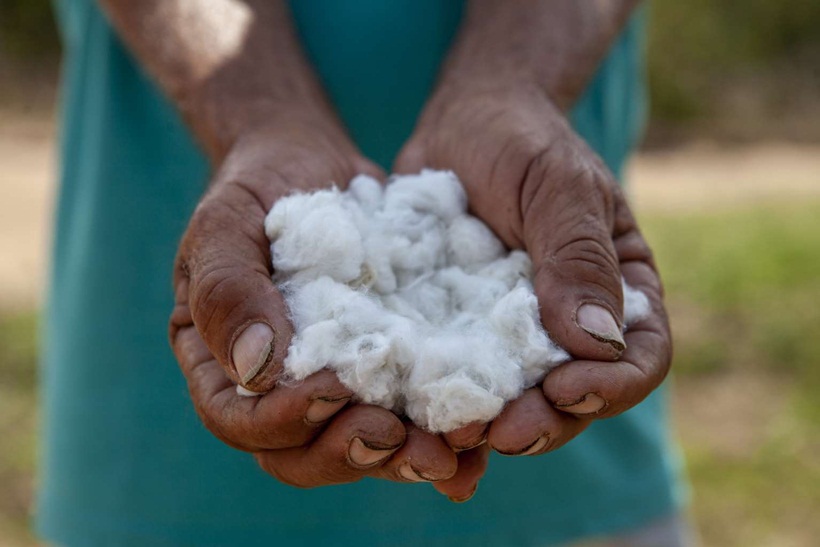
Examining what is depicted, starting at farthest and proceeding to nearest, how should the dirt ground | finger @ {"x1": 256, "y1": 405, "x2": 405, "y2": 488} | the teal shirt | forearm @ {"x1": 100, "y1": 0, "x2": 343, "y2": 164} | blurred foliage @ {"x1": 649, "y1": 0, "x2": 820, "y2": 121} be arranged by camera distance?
1. blurred foliage @ {"x1": 649, "y1": 0, "x2": 820, "y2": 121}
2. the dirt ground
3. the teal shirt
4. forearm @ {"x1": 100, "y1": 0, "x2": 343, "y2": 164}
5. finger @ {"x1": 256, "y1": 405, "x2": 405, "y2": 488}

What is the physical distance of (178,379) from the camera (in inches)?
68.8

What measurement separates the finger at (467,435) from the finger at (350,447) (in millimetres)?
64

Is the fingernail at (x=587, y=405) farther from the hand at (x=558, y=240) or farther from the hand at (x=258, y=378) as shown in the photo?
the hand at (x=258, y=378)

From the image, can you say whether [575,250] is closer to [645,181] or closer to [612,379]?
[612,379]

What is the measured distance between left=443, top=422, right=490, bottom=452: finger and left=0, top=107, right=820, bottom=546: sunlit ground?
205cm

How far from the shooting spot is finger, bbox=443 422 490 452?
116cm

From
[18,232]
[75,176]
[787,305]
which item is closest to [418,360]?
[75,176]

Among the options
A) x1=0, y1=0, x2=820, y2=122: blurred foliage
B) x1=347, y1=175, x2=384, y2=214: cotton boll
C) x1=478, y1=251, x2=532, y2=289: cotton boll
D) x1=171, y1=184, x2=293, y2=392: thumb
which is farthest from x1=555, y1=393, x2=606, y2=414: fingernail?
x1=0, y1=0, x2=820, y2=122: blurred foliage

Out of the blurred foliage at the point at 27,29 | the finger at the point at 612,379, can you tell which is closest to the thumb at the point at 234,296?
the finger at the point at 612,379

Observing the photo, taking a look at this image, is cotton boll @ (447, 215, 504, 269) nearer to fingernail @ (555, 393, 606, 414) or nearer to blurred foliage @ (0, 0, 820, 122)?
fingernail @ (555, 393, 606, 414)

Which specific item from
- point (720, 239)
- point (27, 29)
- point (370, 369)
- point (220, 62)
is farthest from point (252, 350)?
point (27, 29)

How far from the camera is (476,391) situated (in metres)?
1.16

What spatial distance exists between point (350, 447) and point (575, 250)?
38 centimetres

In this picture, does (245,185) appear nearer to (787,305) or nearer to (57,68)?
(787,305)
